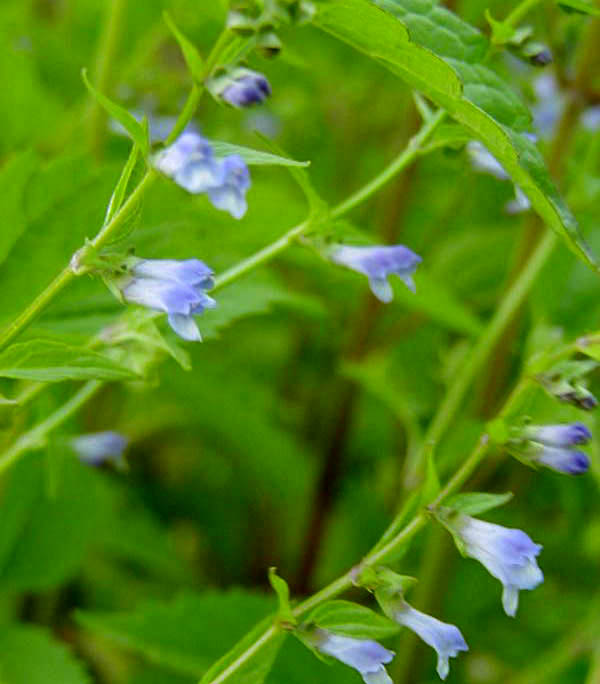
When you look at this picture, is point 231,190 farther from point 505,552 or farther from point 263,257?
point 505,552

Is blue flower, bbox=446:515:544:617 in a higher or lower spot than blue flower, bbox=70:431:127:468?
higher

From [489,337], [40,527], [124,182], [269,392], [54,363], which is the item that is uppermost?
[124,182]

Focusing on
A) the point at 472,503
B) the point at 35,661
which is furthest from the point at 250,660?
the point at 35,661

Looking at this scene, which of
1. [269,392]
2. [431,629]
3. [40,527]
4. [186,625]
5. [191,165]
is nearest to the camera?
[191,165]

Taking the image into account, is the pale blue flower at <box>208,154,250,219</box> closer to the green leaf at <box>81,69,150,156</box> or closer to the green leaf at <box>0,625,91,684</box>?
the green leaf at <box>81,69,150,156</box>

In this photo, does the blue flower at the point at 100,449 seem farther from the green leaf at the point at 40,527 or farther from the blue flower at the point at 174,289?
the blue flower at the point at 174,289

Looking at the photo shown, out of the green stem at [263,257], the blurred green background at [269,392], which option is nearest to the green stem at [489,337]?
the blurred green background at [269,392]

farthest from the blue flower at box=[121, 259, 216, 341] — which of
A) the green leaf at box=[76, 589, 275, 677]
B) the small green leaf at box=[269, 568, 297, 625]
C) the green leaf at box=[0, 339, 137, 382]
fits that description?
the green leaf at box=[76, 589, 275, 677]
